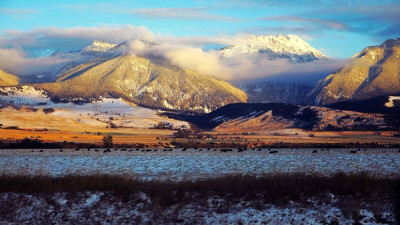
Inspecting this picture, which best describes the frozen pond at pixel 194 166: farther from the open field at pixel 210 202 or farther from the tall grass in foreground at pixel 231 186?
the open field at pixel 210 202

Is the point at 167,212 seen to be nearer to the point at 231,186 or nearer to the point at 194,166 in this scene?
the point at 231,186

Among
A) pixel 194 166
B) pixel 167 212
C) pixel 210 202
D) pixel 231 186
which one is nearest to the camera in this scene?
pixel 167 212

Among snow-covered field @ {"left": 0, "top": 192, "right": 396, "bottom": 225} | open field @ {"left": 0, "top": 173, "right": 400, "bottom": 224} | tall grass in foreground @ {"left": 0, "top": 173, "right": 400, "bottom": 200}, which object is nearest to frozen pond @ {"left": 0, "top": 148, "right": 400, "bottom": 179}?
tall grass in foreground @ {"left": 0, "top": 173, "right": 400, "bottom": 200}

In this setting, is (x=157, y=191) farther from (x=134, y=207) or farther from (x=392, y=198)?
(x=392, y=198)

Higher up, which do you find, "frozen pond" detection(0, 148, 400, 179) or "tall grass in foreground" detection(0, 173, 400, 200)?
"tall grass in foreground" detection(0, 173, 400, 200)

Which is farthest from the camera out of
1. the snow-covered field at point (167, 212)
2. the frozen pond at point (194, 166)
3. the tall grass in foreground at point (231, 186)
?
the frozen pond at point (194, 166)

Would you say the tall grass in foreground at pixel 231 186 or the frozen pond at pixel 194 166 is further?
the frozen pond at pixel 194 166

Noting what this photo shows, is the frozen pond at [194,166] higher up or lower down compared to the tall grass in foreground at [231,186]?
lower down

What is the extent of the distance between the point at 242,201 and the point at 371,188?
1001 centimetres

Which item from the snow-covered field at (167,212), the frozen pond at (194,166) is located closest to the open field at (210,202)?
the snow-covered field at (167,212)

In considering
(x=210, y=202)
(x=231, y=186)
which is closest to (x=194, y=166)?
(x=231, y=186)

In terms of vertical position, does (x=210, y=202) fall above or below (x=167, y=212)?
above

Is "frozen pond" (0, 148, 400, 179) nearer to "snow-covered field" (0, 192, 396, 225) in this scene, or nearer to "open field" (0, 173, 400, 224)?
"open field" (0, 173, 400, 224)

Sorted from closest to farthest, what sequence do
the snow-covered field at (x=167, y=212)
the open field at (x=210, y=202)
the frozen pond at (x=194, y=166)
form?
the snow-covered field at (x=167, y=212), the open field at (x=210, y=202), the frozen pond at (x=194, y=166)
